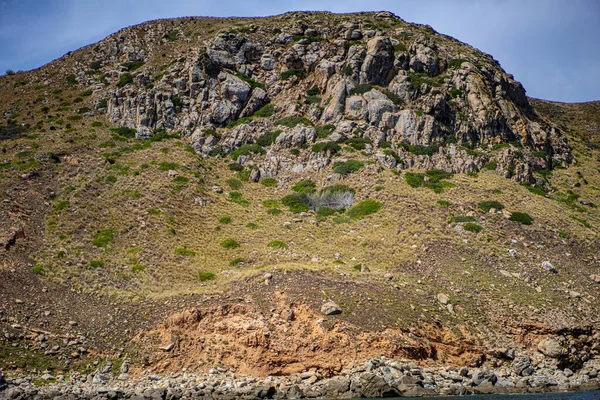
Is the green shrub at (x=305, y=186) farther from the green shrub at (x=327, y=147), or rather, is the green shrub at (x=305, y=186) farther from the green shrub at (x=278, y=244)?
the green shrub at (x=278, y=244)

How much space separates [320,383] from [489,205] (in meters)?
28.9

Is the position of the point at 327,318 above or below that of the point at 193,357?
above

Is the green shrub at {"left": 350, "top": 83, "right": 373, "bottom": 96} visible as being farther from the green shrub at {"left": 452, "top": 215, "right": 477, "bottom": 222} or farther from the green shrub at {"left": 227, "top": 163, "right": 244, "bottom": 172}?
the green shrub at {"left": 452, "top": 215, "right": 477, "bottom": 222}

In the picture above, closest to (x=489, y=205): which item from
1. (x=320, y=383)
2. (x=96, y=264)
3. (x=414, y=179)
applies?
A: (x=414, y=179)

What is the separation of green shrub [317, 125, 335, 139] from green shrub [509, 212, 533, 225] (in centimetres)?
2557

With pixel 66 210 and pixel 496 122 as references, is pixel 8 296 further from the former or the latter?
pixel 496 122

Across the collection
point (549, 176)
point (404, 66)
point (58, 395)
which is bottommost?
point (58, 395)

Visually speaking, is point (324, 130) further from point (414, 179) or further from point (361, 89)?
point (414, 179)

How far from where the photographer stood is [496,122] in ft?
201

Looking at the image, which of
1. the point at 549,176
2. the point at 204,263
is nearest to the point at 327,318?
the point at 204,263

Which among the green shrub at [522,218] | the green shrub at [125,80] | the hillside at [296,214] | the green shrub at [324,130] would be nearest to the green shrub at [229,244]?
the hillside at [296,214]

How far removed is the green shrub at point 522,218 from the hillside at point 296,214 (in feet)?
1.09

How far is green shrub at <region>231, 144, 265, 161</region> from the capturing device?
198ft

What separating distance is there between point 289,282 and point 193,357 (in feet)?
27.5
